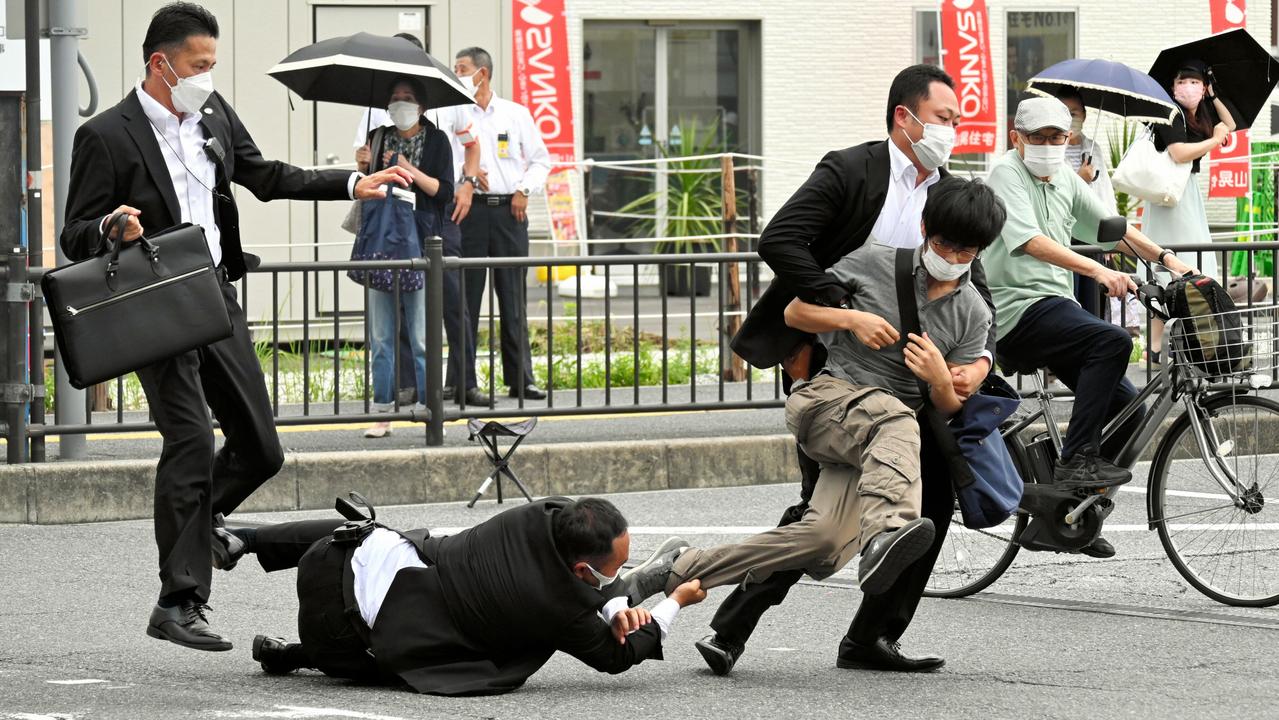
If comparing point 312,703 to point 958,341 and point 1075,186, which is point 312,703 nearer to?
point 958,341

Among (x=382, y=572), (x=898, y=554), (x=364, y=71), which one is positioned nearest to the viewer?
(x=898, y=554)

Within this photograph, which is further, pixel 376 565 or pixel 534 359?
pixel 534 359

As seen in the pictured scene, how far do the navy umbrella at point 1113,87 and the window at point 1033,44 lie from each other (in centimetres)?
1108

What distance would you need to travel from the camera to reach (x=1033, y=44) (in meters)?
22.5

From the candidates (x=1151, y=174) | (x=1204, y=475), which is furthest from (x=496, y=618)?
(x=1151, y=174)

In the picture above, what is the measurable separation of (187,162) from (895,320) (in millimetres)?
2270

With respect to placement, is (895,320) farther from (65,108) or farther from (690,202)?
(690,202)

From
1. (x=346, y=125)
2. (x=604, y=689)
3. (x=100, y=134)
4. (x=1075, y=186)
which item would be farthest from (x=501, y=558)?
(x=346, y=125)

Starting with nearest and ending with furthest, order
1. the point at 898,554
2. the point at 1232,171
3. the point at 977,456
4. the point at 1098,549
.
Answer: the point at 898,554 → the point at 977,456 → the point at 1098,549 → the point at 1232,171

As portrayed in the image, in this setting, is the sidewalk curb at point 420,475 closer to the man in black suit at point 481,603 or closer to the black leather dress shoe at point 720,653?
the man in black suit at point 481,603

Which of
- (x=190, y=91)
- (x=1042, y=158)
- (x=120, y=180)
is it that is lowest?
(x=120, y=180)

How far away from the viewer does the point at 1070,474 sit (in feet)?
23.0

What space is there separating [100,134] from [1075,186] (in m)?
3.51

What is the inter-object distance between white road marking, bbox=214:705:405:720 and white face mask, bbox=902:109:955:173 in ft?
7.40
